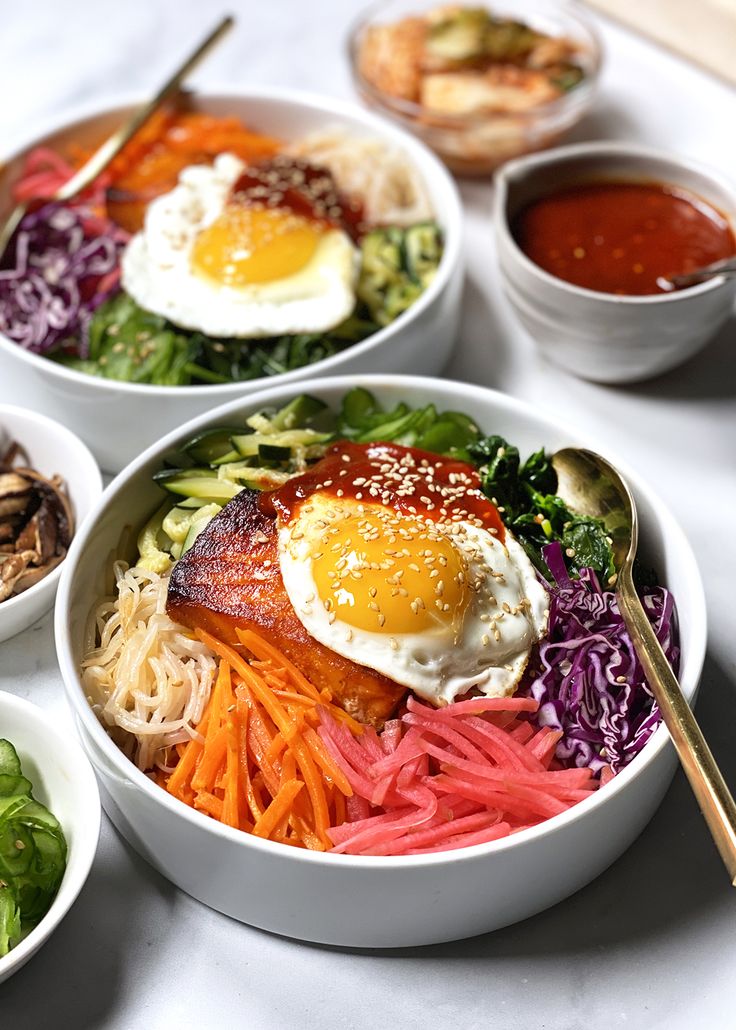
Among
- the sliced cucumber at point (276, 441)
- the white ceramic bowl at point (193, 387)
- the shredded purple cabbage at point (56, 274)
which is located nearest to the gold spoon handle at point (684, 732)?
the sliced cucumber at point (276, 441)

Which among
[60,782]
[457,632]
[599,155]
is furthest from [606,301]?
[60,782]

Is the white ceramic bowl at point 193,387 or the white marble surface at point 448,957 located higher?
the white ceramic bowl at point 193,387

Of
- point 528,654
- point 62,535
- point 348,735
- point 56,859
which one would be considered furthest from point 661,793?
point 62,535

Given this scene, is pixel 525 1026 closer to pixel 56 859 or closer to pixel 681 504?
pixel 56 859

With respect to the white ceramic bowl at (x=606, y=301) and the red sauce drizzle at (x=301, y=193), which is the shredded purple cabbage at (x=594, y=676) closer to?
the white ceramic bowl at (x=606, y=301)

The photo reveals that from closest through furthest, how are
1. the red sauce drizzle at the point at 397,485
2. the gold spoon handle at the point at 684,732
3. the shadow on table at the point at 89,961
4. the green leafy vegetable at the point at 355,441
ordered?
the gold spoon handle at the point at 684,732 → the shadow on table at the point at 89,961 → the red sauce drizzle at the point at 397,485 → the green leafy vegetable at the point at 355,441

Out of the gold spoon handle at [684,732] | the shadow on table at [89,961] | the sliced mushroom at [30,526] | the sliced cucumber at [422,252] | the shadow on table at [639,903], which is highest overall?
the gold spoon handle at [684,732]

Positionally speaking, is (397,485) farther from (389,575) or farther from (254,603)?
(254,603)
